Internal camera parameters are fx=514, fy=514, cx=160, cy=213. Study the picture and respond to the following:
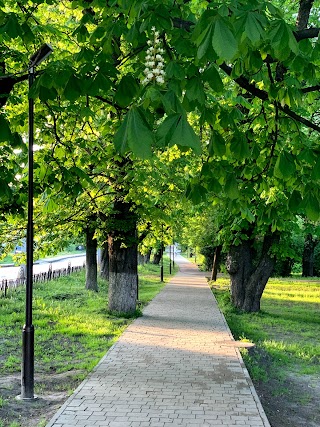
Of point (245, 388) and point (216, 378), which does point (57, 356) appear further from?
point (245, 388)

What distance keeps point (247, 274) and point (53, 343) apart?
31.2ft

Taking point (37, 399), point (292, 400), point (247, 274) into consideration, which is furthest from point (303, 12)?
point (247, 274)

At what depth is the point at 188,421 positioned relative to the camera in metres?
6.13

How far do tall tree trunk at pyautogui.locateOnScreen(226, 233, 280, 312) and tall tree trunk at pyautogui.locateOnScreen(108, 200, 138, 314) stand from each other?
16.1 feet

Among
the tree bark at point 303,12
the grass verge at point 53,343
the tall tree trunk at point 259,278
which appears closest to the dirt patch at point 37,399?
the grass verge at point 53,343

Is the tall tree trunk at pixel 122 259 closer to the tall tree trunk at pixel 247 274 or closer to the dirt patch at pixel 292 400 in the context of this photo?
the tall tree trunk at pixel 247 274

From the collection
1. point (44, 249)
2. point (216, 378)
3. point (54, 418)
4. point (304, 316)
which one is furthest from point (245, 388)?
point (304, 316)

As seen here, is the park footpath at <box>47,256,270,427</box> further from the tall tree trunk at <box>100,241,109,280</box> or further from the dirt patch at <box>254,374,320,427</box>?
the tall tree trunk at <box>100,241,109,280</box>

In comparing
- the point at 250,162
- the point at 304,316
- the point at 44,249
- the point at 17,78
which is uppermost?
the point at 17,78

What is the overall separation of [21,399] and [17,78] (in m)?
4.35

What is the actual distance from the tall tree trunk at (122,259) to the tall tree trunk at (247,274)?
16.1 ft

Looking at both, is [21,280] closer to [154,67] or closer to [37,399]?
[37,399]

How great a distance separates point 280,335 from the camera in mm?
14562

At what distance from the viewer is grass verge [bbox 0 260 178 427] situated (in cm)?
705
